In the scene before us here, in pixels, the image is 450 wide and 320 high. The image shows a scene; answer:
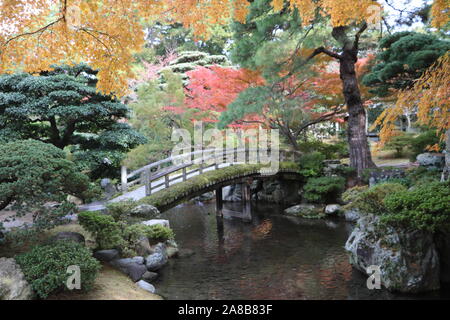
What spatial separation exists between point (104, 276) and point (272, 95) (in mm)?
7947

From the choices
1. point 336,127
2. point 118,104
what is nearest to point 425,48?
point 118,104

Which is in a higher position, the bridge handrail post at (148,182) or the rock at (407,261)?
the bridge handrail post at (148,182)

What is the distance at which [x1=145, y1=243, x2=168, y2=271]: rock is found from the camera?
695cm

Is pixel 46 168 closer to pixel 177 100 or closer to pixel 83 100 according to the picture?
pixel 83 100

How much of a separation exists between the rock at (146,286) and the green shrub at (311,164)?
9.09 meters

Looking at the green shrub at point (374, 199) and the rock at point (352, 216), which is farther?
the rock at point (352, 216)

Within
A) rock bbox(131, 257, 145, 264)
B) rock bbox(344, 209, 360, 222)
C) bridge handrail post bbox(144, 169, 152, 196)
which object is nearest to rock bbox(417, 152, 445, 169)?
rock bbox(344, 209, 360, 222)

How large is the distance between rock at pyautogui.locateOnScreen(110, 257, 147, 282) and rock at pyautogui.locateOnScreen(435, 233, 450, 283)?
218 inches

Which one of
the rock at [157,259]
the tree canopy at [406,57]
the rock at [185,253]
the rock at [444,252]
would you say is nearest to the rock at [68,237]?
the rock at [157,259]

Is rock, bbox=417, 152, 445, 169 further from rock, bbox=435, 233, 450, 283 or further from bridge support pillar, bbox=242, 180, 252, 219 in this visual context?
bridge support pillar, bbox=242, 180, 252, 219

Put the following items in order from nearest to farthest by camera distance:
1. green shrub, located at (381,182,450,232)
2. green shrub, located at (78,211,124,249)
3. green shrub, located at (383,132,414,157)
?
1. green shrub, located at (381,182,450,232)
2. green shrub, located at (78,211,124,249)
3. green shrub, located at (383,132,414,157)

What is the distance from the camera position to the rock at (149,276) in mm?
6493

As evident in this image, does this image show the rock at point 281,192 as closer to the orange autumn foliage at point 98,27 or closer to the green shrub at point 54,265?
the orange autumn foliage at point 98,27

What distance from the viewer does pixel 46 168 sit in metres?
5.19
